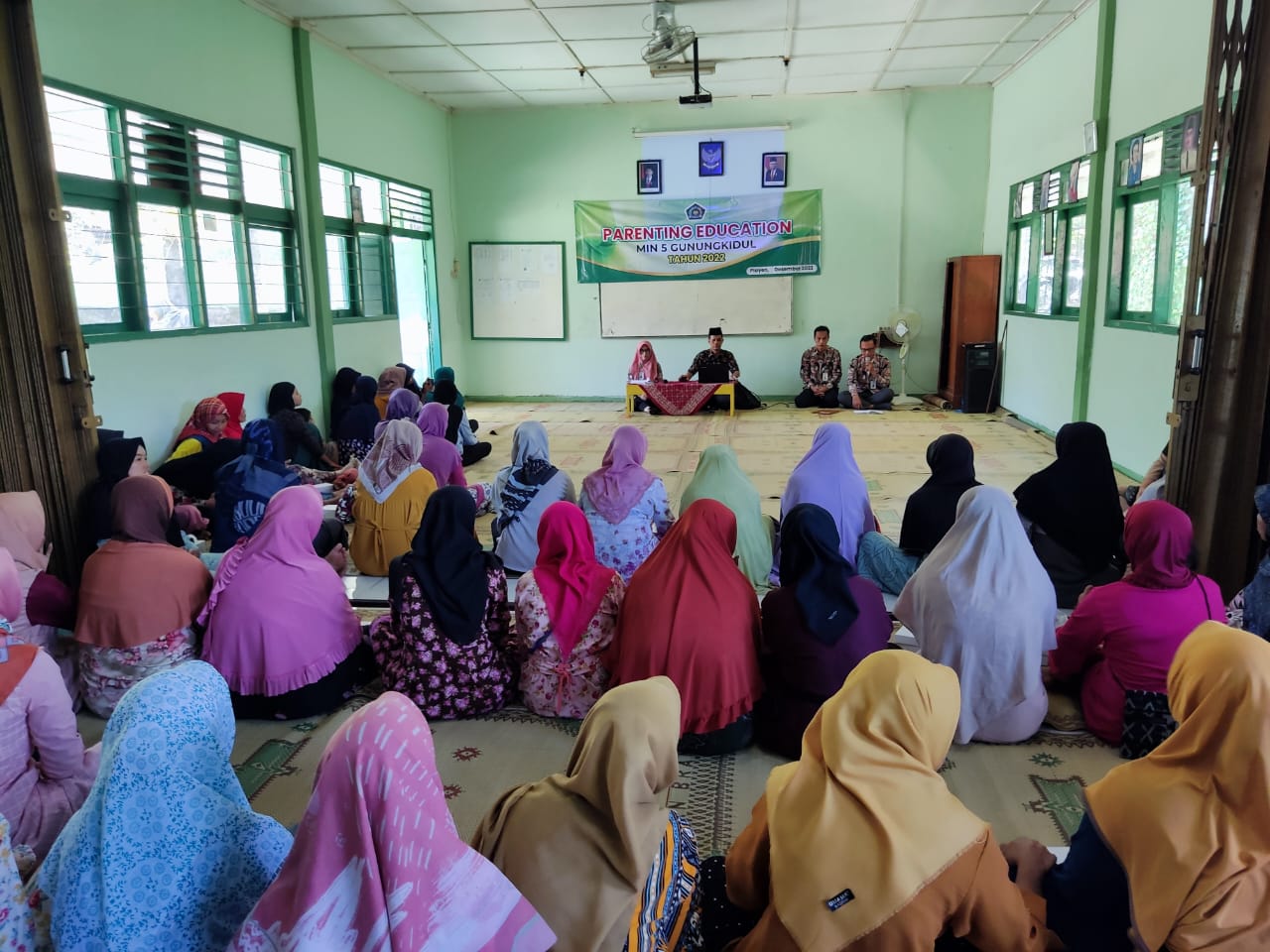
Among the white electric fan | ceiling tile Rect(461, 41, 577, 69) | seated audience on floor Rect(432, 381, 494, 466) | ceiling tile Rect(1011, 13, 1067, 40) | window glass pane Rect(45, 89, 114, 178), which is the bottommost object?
seated audience on floor Rect(432, 381, 494, 466)

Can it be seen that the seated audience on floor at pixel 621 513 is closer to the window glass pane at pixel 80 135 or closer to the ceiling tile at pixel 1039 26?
the window glass pane at pixel 80 135

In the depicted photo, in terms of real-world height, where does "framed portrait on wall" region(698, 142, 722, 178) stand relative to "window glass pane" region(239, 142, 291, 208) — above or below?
above

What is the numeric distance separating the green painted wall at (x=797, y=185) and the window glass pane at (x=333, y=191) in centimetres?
244

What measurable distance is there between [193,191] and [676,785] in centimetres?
474

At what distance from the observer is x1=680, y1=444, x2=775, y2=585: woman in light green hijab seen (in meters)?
3.46

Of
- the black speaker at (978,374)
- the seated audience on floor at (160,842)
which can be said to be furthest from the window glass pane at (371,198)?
the seated audience on floor at (160,842)

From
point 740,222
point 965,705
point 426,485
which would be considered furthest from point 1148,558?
point 740,222

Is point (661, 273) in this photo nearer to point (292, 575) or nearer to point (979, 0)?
point (979, 0)

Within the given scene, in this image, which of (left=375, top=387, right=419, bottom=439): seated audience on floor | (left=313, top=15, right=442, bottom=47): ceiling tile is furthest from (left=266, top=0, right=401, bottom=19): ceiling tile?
(left=375, top=387, right=419, bottom=439): seated audience on floor

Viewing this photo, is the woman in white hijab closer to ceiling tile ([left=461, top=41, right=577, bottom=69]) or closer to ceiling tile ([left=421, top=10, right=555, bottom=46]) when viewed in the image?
ceiling tile ([left=421, top=10, right=555, bottom=46])

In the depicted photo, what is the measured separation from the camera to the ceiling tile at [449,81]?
26.2 feet

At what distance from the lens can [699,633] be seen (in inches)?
92.4

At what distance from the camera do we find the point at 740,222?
30.3 feet

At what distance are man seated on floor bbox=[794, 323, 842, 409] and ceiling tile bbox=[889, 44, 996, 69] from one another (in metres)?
2.45
